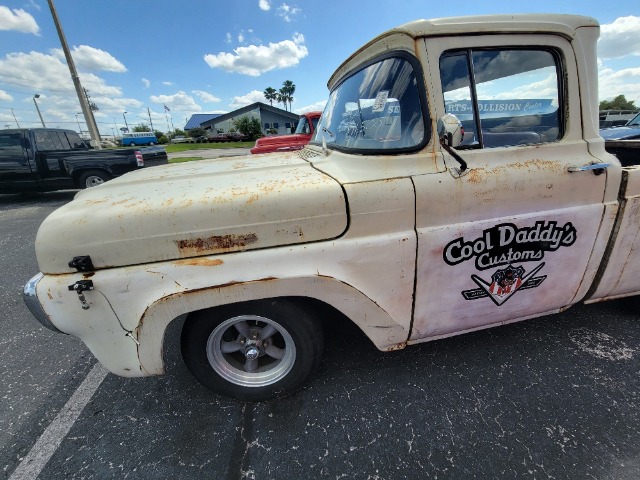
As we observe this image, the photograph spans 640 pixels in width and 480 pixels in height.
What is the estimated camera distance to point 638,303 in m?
2.55

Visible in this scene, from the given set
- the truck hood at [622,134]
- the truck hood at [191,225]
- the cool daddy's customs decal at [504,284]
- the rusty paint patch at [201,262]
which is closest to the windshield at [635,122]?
the truck hood at [622,134]

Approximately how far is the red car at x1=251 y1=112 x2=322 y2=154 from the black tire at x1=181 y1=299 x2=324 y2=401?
6443 millimetres

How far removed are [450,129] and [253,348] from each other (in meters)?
1.62

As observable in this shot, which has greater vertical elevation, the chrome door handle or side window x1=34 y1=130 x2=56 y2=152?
side window x1=34 y1=130 x2=56 y2=152

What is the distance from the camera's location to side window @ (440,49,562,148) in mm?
1761

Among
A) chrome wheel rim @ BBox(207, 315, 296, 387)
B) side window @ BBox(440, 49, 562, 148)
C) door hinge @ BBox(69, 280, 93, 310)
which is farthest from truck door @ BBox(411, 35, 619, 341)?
door hinge @ BBox(69, 280, 93, 310)

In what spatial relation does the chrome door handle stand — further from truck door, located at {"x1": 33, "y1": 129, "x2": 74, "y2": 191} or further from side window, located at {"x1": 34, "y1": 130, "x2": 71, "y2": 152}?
side window, located at {"x1": 34, "y1": 130, "x2": 71, "y2": 152}

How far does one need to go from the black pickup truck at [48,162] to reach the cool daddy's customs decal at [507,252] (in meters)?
9.09

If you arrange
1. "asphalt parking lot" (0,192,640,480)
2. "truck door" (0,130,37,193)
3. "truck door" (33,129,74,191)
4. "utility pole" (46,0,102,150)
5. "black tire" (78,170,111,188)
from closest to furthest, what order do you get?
"asphalt parking lot" (0,192,640,480) < "truck door" (0,130,37,193) < "truck door" (33,129,74,191) < "black tire" (78,170,111,188) < "utility pole" (46,0,102,150)

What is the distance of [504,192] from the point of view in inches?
68.3

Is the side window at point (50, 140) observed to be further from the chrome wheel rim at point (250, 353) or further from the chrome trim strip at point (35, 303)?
the chrome wheel rim at point (250, 353)

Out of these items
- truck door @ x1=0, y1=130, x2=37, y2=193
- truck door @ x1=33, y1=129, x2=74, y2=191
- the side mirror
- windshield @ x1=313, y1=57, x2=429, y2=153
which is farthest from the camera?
truck door @ x1=33, y1=129, x2=74, y2=191

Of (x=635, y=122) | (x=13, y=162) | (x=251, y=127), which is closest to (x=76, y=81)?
(x=13, y=162)

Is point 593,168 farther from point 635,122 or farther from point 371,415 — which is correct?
point 635,122
